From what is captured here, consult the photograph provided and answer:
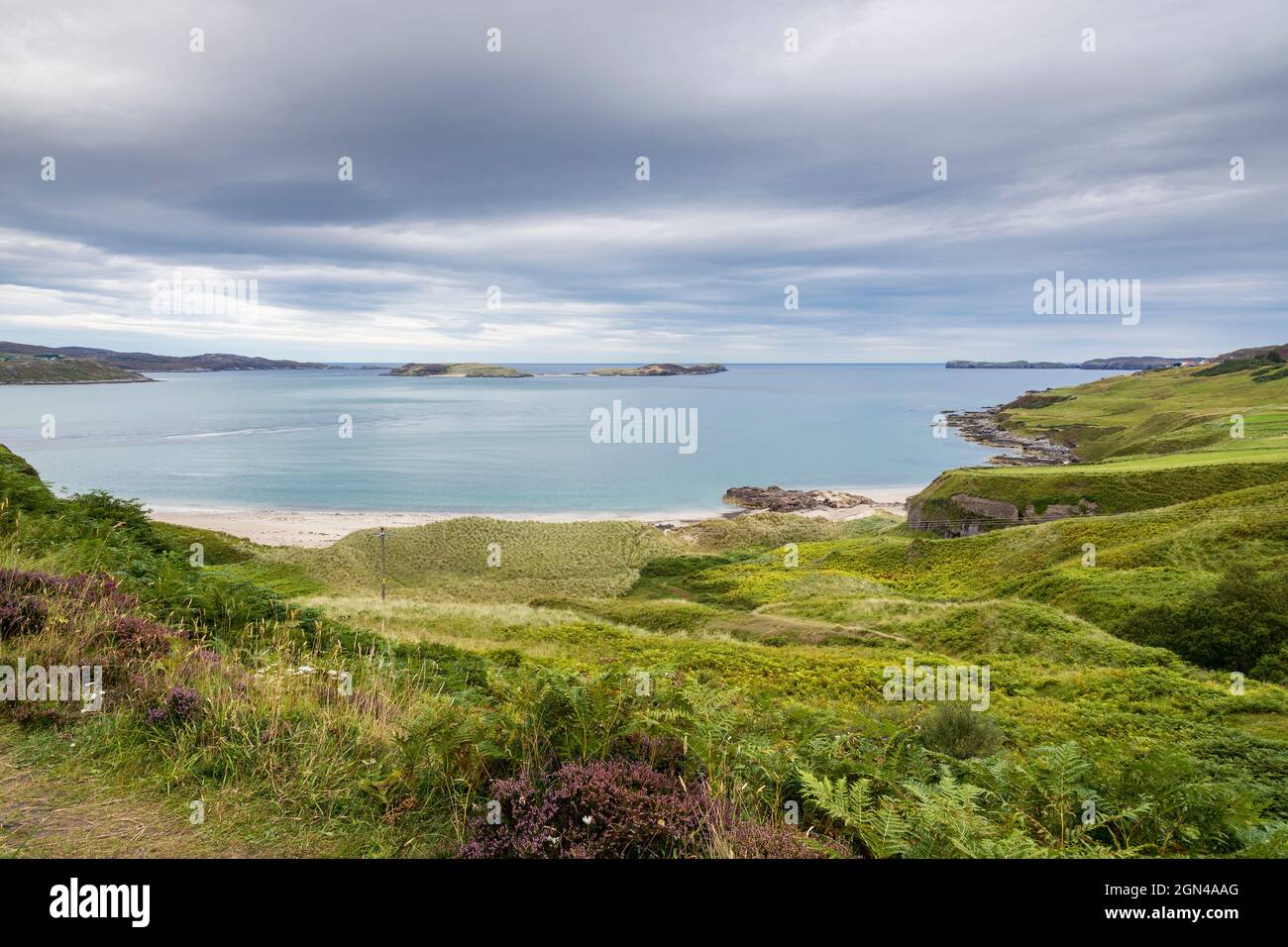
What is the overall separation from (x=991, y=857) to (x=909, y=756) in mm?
2559

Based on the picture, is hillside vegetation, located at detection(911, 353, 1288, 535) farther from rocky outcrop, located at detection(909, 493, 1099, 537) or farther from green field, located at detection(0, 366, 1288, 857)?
green field, located at detection(0, 366, 1288, 857)

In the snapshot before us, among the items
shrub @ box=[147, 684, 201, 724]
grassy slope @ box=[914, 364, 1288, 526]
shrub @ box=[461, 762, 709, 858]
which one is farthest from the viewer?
grassy slope @ box=[914, 364, 1288, 526]

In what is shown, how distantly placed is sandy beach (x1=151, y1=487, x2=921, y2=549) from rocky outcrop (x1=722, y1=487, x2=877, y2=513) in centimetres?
172

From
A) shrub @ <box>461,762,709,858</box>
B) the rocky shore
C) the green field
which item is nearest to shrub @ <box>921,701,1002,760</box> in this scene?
the green field

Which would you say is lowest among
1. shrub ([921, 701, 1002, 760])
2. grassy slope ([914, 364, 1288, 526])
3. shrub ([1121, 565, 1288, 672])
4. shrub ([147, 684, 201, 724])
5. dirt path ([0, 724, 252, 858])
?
shrub ([1121, 565, 1288, 672])

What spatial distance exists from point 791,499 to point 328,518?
51.3 metres

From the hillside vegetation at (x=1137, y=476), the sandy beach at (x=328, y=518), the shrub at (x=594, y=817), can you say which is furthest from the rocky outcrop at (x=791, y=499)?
the shrub at (x=594, y=817)

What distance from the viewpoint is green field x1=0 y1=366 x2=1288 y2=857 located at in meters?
4.34

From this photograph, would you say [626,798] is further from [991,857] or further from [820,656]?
[820,656]

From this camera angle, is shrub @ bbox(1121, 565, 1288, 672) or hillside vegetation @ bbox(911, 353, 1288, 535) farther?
hillside vegetation @ bbox(911, 353, 1288, 535)

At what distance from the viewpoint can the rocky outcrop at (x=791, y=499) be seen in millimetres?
79938

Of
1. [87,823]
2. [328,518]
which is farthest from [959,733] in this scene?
[328,518]
